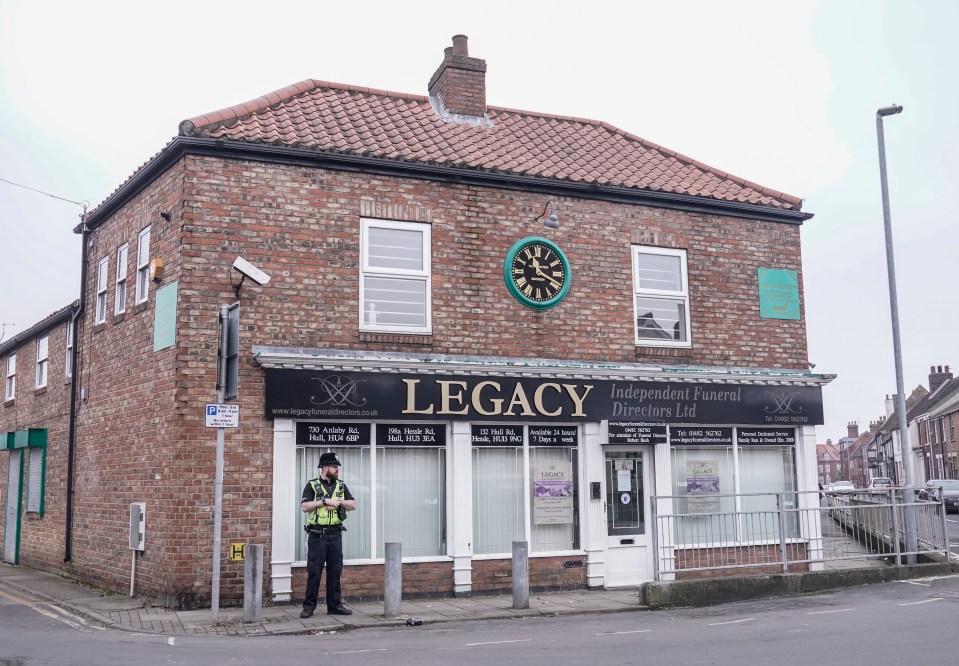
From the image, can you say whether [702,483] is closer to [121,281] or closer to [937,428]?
[121,281]

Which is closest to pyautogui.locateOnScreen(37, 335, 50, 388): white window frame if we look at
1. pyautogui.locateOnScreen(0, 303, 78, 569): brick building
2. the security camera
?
pyautogui.locateOnScreen(0, 303, 78, 569): brick building

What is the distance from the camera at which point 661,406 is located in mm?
14914

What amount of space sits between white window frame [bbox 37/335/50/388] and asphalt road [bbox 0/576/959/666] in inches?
323

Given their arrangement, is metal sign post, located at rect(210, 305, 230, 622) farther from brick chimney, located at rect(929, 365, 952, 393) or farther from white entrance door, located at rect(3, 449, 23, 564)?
brick chimney, located at rect(929, 365, 952, 393)

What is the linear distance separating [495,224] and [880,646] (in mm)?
8103

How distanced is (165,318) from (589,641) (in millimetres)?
7190

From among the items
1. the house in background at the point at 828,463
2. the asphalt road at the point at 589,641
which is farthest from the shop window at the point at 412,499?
Result: the house in background at the point at 828,463

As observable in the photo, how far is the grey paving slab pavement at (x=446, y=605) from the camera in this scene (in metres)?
10.9

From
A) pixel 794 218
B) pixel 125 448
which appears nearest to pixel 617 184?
pixel 794 218

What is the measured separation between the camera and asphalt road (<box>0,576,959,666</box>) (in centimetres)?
865

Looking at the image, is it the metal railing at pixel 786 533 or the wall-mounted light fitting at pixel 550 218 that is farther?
the wall-mounted light fitting at pixel 550 218

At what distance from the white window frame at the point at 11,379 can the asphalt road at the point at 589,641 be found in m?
10.9

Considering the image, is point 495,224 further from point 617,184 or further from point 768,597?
point 768,597

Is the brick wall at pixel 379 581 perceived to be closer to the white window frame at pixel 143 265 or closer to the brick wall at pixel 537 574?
the brick wall at pixel 537 574
